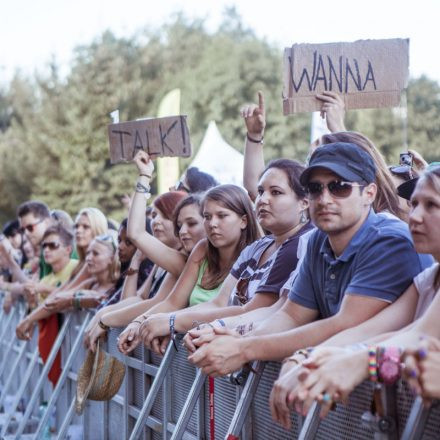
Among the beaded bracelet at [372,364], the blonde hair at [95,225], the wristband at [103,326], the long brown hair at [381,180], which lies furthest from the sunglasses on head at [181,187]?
the beaded bracelet at [372,364]

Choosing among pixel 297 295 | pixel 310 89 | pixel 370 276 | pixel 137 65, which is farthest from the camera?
pixel 137 65

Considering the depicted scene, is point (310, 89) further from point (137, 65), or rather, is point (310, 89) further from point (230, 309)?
point (137, 65)

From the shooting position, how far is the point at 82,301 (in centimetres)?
827

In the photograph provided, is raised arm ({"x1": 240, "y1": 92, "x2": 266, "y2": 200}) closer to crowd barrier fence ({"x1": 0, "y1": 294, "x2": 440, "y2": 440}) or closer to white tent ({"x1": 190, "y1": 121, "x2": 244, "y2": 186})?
crowd barrier fence ({"x1": 0, "y1": 294, "x2": 440, "y2": 440})

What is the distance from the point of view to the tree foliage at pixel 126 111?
41.5 m

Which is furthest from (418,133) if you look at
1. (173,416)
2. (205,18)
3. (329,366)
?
(329,366)

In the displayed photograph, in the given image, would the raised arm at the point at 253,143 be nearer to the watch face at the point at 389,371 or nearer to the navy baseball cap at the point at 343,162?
the navy baseball cap at the point at 343,162

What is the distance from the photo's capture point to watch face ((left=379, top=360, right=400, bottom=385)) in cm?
294

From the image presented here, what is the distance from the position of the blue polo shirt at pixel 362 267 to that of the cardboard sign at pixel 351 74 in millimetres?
1582

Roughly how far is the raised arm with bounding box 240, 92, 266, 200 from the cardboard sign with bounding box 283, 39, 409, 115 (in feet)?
1.63

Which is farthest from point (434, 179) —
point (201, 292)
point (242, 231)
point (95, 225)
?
point (95, 225)

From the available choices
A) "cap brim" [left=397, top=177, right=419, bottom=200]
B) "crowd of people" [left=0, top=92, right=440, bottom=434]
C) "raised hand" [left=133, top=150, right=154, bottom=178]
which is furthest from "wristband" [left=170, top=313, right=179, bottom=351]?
"raised hand" [left=133, top=150, right=154, bottom=178]

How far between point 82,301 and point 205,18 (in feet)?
154

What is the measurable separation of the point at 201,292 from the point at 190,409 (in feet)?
4.82
